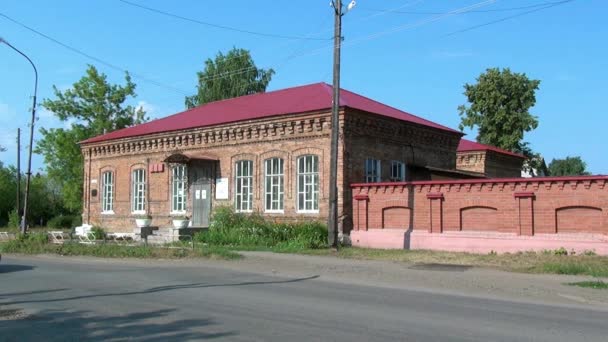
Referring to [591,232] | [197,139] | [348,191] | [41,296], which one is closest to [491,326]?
[41,296]

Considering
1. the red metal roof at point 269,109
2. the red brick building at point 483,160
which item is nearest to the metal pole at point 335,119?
the red metal roof at point 269,109

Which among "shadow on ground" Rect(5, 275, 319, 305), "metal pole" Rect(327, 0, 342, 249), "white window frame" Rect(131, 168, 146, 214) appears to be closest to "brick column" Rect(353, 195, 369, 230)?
"metal pole" Rect(327, 0, 342, 249)

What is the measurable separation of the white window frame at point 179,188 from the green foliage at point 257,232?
12.1ft

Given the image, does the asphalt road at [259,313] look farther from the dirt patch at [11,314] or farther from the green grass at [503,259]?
the green grass at [503,259]

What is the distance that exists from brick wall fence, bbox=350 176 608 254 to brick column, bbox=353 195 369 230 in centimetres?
4

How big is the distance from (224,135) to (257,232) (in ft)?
17.8

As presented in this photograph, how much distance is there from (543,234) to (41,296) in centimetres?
1509

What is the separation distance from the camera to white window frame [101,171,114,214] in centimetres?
3338

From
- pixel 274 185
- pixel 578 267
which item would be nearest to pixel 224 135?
pixel 274 185

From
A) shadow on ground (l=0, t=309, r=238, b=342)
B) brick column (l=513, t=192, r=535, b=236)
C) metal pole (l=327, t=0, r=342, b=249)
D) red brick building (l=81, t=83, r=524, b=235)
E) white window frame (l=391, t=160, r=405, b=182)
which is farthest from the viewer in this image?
white window frame (l=391, t=160, r=405, b=182)

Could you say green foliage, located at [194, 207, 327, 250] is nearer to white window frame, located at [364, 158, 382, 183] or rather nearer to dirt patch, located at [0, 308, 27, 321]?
white window frame, located at [364, 158, 382, 183]

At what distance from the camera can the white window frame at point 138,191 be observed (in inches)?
1236

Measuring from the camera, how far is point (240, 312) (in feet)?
30.5

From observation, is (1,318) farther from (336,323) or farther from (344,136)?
(344,136)
